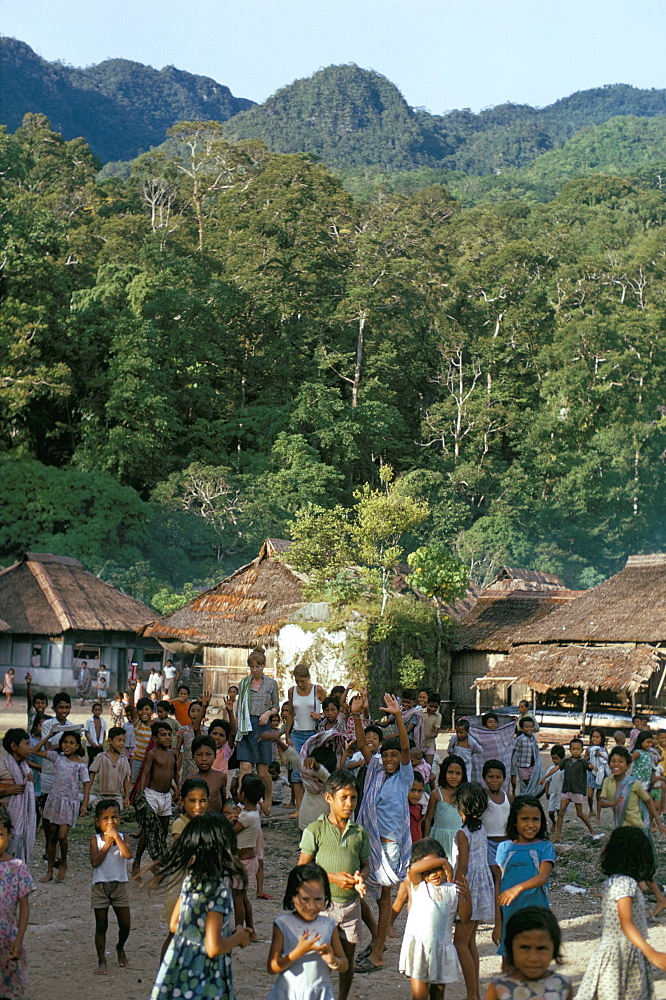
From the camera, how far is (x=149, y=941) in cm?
739

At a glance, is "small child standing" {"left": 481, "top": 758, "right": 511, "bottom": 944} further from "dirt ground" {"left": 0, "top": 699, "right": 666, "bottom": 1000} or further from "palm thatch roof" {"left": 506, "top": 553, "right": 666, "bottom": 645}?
"palm thatch roof" {"left": 506, "top": 553, "right": 666, "bottom": 645}

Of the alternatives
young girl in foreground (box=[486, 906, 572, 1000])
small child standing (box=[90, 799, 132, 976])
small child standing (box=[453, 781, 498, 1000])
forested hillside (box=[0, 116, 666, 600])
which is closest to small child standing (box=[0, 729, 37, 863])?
small child standing (box=[90, 799, 132, 976])

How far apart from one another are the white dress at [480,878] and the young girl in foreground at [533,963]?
105 inches

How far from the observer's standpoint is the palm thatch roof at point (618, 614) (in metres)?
23.3

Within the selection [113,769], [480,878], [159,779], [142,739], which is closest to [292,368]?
[142,739]

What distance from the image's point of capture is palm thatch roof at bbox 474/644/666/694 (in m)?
21.3

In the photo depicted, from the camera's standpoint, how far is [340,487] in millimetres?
47938

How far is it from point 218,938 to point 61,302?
1712 inches

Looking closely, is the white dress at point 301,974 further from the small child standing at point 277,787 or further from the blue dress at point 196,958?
the small child standing at point 277,787

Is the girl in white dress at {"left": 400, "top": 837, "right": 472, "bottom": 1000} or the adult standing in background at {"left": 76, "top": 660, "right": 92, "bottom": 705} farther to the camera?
the adult standing in background at {"left": 76, "top": 660, "right": 92, "bottom": 705}

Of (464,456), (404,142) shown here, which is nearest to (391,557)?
(464,456)

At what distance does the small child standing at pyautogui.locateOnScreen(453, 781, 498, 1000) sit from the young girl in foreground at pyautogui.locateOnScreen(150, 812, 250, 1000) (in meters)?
1.88

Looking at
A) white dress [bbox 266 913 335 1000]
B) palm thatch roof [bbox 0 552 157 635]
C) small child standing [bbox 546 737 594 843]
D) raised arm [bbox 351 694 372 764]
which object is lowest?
small child standing [bbox 546 737 594 843]

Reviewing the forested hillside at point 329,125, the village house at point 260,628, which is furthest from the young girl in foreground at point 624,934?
the forested hillside at point 329,125
